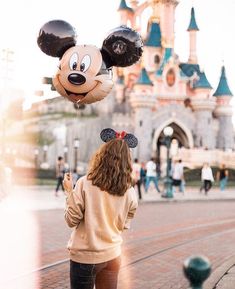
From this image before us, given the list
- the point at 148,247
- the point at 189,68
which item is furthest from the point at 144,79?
the point at 148,247

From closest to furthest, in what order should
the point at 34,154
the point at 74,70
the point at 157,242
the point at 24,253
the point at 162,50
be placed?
the point at 74,70 → the point at 24,253 → the point at 157,242 → the point at 34,154 → the point at 162,50

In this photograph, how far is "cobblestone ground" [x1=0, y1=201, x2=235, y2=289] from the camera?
5.74 meters

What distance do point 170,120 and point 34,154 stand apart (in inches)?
535

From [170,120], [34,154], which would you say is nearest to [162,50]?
[170,120]

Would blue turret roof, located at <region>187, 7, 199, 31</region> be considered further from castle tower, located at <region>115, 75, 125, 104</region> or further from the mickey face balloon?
the mickey face balloon

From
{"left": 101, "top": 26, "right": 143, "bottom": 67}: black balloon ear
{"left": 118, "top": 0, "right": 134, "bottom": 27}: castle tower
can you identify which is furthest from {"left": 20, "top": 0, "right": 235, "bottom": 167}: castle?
{"left": 101, "top": 26, "right": 143, "bottom": 67}: black balloon ear

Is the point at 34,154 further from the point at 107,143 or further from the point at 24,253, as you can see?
the point at 107,143

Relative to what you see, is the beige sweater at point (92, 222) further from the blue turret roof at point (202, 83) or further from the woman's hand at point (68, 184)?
the blue turret roof at point (202, 83)

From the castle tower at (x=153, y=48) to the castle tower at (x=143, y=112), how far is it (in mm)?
4676

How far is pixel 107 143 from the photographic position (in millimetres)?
3258

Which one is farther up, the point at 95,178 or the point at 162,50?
the point at 162,50

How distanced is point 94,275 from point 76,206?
435 millimetres

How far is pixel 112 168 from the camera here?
322 centimetres

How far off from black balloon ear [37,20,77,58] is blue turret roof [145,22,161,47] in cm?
5146
